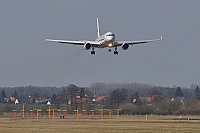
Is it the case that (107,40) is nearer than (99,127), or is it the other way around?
(99,127)

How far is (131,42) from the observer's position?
407ft

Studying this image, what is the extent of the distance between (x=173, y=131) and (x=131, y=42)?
46050 millimetres

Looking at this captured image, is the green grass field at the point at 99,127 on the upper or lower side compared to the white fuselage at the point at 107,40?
lower

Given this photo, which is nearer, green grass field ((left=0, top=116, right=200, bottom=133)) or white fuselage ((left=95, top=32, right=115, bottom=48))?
green grass field ((left=0, top=116, right=200, bottom=133))

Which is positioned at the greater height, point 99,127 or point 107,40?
point 107,40

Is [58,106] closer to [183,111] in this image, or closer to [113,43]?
[183,111]

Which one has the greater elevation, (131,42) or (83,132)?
(131,42)

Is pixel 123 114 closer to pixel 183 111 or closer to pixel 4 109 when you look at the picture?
pixel 183 111

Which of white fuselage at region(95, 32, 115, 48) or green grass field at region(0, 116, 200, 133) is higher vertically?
white fuselage at region(95, 32, 115, 48)

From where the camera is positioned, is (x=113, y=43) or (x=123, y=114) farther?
(x=123, y=114)

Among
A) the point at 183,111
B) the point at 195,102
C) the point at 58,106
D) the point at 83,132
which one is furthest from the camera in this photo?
the point at 58,106

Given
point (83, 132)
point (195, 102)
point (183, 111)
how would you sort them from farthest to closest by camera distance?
point (195, 102), point (183, 111), point (83, 132)

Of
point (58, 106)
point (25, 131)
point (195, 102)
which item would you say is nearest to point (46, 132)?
point (25, 131)

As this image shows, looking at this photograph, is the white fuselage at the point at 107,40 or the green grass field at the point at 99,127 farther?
the white fuselage at the point at 107,40
